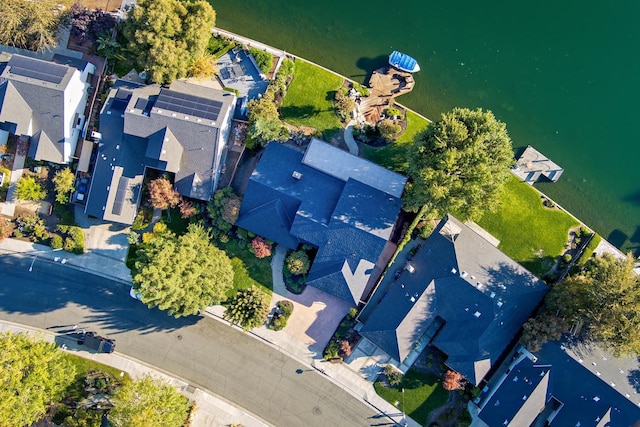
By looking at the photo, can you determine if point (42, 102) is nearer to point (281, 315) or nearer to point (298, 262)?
point (298, 262)

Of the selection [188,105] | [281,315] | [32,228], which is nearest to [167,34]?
[188,105]

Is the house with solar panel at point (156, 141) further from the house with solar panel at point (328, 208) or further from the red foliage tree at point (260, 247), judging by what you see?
the red foliage tree at point (260, 247)

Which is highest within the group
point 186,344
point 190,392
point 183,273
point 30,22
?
point 30,22

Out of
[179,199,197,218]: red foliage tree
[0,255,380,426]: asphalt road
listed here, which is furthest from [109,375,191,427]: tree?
[179,199,197,218]: red foliage tree

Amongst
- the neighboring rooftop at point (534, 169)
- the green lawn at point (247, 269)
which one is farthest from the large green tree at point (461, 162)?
the green lawn at point (247, 269)

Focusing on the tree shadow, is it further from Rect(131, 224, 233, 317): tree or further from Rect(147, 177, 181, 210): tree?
Rect(147, 177, 181, 210): tree
